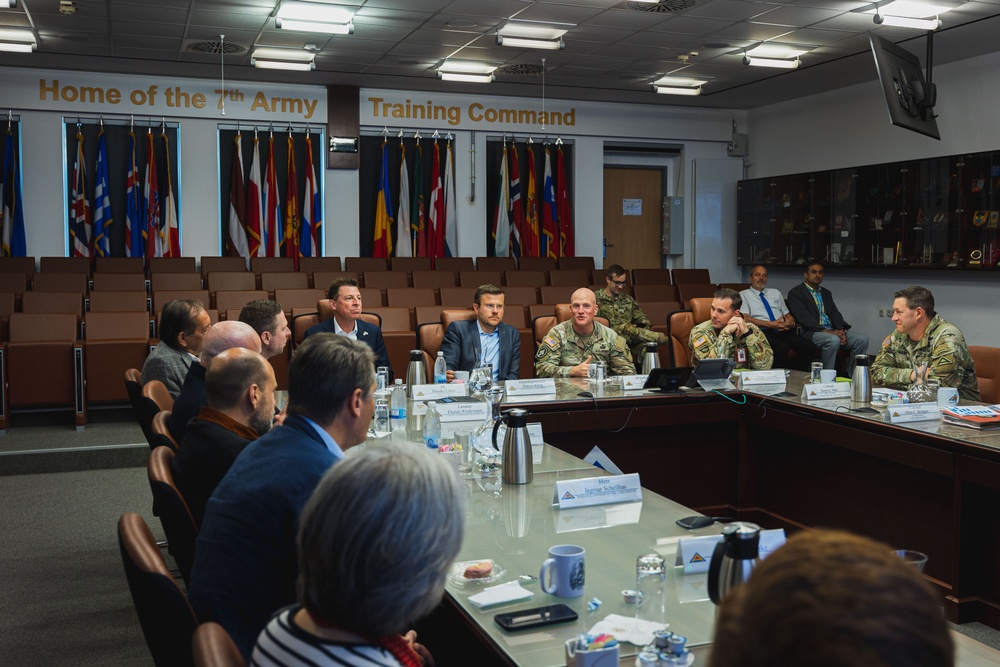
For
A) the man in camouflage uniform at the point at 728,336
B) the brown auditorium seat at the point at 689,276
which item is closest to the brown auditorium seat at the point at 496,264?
the brown auditorium seat at the point at 689,276

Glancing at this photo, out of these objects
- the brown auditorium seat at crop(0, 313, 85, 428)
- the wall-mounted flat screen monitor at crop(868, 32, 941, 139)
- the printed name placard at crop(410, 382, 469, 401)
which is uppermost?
the wall-mounted flat screen monitor at crop(868, 32, 941, 139)

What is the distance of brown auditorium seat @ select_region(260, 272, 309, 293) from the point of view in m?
9.79

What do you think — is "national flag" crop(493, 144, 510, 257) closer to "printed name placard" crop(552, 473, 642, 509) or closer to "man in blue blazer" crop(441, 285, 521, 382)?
"man in blue blazer" crop(441, 285, 521, 382)

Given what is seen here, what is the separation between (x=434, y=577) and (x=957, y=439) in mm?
3020

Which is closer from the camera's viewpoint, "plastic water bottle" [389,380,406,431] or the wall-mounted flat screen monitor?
"plastic water bottle" [389,380,406,431]

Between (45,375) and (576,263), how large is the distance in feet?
21.6

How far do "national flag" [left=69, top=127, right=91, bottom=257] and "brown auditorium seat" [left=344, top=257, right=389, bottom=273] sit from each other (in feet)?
9.96

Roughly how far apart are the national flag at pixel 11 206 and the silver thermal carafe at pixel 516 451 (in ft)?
29.6

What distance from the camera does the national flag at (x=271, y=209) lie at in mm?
10922

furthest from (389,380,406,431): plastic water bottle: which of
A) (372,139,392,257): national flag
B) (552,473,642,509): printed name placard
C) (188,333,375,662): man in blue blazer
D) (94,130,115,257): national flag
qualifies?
(94,130,115,257): national flag

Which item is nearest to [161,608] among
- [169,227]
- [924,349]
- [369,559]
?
[369,559]

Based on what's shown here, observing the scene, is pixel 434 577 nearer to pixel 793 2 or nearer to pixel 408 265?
pixel 793 2

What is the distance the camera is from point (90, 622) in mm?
3746

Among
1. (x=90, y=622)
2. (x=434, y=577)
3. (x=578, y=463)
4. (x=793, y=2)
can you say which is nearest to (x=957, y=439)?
(x=578, y=463)
